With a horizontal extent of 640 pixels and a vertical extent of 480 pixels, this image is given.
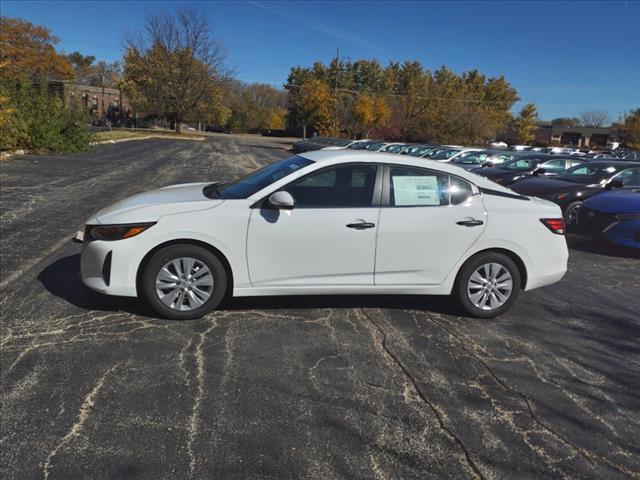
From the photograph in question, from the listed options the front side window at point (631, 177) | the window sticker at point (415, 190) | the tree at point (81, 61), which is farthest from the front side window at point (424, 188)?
the tree at point (81, 61)

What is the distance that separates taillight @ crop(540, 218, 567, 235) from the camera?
4.99 meters

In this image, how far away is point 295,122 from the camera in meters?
91.5

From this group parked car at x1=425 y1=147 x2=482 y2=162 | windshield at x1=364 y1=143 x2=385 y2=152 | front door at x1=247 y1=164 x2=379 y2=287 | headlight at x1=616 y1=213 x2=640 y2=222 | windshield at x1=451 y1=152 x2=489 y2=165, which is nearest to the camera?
front door at x1=247 y1=164 x2=379 y2=287

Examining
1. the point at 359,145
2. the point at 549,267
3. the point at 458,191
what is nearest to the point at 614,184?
the point at 549,267

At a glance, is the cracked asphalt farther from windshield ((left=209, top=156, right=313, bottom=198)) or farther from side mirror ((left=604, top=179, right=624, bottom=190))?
side mirror ((left=604, top=179, right=624, bottom=190))

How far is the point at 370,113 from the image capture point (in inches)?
2071

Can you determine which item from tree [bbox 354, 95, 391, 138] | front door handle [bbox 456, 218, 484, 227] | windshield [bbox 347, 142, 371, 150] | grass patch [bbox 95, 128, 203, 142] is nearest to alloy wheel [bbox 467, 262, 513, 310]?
front door handle [bbox 456, 218, 484, 227]

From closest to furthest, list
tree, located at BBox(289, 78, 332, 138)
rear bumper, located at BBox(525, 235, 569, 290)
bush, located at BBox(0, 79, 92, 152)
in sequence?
1. rear bumper, located at BBox(525, 235, 569, 290)
2. bush, located at BBox(0, 79, 92, 152)
3. tree, located at BBox(289, 78, 332, 138)

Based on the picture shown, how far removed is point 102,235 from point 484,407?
11.2 ft

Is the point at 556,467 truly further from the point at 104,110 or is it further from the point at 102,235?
the point at 104,110

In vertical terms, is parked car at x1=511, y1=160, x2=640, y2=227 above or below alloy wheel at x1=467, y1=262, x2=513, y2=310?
above

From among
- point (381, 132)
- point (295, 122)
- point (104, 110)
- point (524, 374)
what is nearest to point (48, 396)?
point (524, 374)

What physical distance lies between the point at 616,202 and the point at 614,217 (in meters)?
0.38

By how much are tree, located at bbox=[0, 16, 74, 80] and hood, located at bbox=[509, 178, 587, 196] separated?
7899cm
